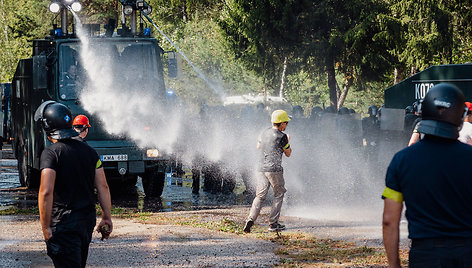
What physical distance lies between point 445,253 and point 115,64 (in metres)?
11.4

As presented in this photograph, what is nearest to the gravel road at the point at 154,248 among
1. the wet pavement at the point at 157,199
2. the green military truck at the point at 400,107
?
the wet pavement at the point at 157,199

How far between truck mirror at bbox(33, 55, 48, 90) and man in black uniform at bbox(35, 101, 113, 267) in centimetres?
862

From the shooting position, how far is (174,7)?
51.9 metres

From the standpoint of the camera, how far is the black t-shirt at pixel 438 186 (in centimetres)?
393

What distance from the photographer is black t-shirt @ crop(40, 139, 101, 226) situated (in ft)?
17.6

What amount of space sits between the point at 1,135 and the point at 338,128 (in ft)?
60.3

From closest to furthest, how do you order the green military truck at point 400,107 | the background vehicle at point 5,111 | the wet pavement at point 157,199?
the wet pavement at point 157,199 < the green military truck at point 400,107 < the background vehicle at point 5,111

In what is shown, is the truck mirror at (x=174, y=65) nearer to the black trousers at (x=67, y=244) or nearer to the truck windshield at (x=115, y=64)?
the truck windshield at (x=115, y=64)

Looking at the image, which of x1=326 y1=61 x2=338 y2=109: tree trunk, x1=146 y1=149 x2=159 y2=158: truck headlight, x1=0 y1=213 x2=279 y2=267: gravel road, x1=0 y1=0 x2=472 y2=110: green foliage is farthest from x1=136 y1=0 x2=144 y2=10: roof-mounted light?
x1=326 y1=61 x2=338 y2=109: tree trunk

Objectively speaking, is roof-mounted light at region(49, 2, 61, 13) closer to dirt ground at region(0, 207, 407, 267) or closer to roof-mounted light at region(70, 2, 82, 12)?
roof-mounted light at region(70, 2, 82, 12)

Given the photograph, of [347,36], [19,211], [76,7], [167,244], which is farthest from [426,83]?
[347,36]

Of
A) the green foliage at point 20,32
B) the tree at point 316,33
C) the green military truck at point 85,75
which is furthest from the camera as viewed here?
the green foliage at point 20,32

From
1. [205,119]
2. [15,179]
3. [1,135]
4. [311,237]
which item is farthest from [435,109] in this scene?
[1,135]

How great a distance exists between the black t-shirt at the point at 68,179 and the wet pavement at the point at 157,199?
8.73 metres
